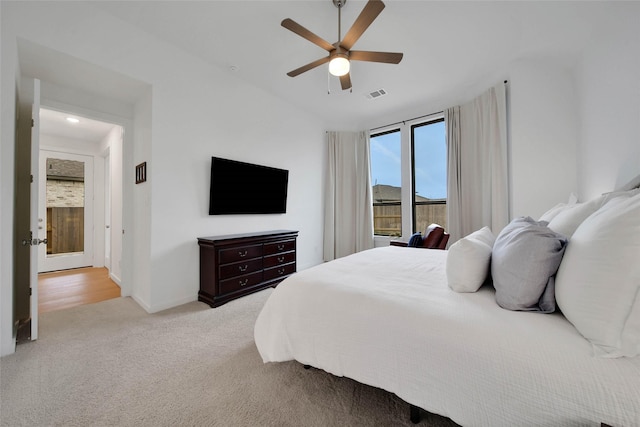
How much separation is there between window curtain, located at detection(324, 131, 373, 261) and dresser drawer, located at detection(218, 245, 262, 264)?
6.78ft

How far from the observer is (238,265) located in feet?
10.0

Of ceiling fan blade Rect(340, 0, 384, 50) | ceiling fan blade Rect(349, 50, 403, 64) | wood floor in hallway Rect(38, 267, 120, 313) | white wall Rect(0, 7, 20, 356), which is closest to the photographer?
ceiling fan blade Rect(340, 0, 384, 50)

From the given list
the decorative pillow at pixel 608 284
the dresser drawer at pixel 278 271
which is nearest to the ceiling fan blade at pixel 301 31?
the decorative pillow at pixel 608 284

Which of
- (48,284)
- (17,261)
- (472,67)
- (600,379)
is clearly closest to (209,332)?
(17,261)

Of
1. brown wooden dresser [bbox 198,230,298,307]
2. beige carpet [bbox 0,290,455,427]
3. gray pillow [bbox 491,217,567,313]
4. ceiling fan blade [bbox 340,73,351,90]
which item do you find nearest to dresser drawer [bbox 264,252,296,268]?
brown wooden dresser [bbox 198,230,298,307]

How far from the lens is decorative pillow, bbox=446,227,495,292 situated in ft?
4.21

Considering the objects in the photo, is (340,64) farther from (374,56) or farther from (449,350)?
(449,350)

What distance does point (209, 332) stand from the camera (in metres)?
2.22

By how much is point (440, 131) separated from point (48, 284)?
6.89 meters

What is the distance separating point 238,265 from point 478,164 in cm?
376

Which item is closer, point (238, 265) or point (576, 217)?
point (576, 217)

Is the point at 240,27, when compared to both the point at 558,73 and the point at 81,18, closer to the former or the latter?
the point at 81,18

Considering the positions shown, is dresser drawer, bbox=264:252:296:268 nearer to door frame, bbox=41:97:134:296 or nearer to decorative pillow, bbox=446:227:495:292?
door frame, bbox=41:97:134:296

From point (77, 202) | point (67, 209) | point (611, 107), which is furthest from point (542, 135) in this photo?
point (67, 209)
